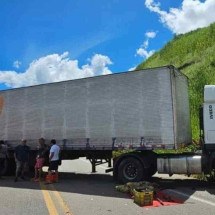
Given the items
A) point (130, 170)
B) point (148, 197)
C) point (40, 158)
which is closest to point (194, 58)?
point (40, 158)

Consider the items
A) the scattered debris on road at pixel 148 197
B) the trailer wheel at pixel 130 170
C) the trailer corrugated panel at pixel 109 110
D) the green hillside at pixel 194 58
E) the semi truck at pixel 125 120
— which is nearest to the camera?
the scattered debris on road at pixel 148 197

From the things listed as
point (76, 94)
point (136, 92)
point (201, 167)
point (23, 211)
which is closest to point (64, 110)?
point (76, 94)

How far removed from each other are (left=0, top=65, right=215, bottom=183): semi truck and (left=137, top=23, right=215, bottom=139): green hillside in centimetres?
1286

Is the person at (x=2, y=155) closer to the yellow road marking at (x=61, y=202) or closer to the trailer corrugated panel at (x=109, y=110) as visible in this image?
the trailer corrugated panel at (x=109, y=110)

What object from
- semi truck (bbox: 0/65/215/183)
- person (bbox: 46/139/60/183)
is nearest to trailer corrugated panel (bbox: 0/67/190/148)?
semi truck (bbox: 0/65/215/183)

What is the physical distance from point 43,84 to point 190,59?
104 ft

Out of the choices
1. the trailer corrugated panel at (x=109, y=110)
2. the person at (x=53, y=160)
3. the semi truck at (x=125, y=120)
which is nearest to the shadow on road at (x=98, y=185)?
the person at (x=53, y=160)

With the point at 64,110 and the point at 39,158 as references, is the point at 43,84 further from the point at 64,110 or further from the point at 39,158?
the point at 39,158

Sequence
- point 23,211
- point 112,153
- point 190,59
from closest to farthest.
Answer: point 23,211, point 112,153, point 190,59

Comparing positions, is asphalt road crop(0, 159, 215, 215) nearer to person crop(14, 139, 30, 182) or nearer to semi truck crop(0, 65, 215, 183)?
person crop(14, 139, 30, 182)

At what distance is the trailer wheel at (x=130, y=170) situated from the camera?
616 inches

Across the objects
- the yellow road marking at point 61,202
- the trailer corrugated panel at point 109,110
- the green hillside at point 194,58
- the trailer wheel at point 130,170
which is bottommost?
the yellow road marking at point 61,202

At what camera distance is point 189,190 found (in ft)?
45.6

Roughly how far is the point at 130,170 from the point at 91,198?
3475 millimetres
